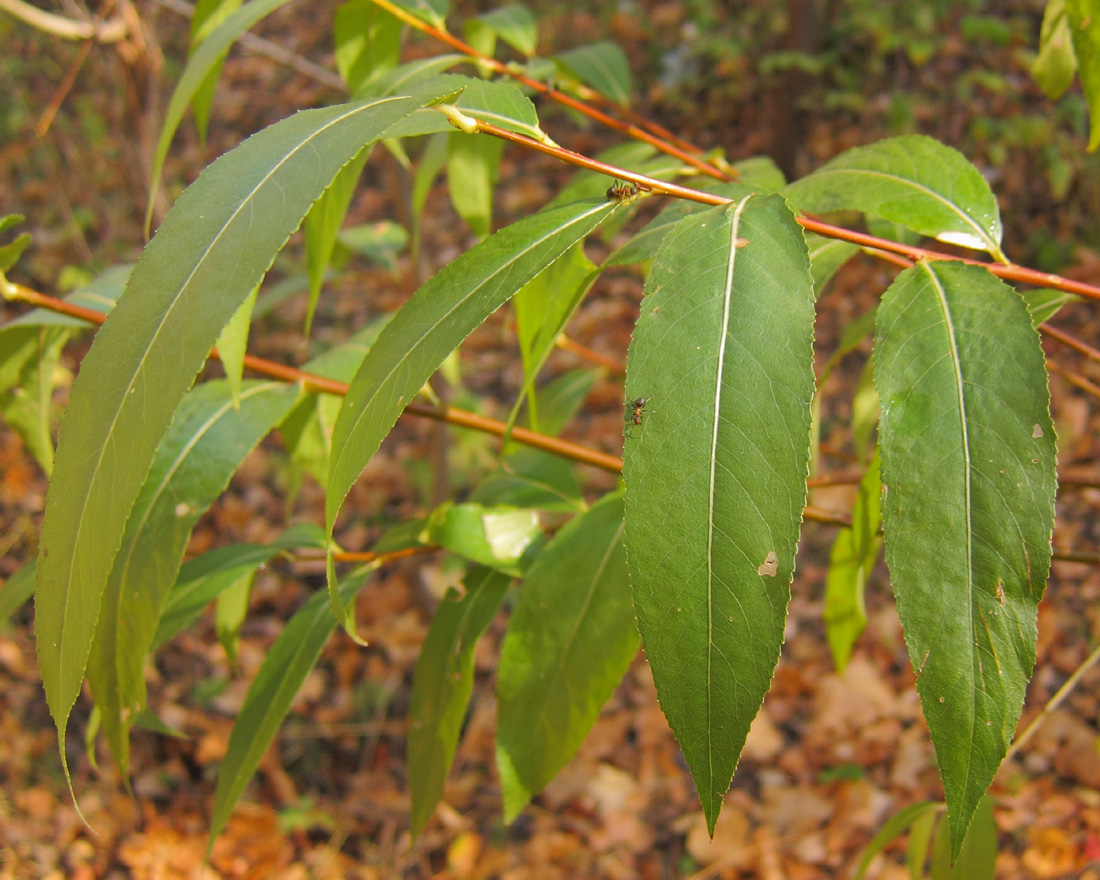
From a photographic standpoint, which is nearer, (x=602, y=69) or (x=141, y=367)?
(x=141, y=367)

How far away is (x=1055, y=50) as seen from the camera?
0.88 meters

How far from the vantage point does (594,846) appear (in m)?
2.19

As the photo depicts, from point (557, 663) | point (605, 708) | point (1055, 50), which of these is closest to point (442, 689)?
point (557, 663)

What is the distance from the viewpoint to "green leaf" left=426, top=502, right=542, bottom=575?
0.90 m

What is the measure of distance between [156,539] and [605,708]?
208 centimetres

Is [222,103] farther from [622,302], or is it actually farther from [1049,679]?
[1049,679]

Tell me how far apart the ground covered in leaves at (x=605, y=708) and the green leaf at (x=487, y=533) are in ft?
1.89

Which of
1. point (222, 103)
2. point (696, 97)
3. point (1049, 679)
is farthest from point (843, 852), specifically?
point (222, 103)

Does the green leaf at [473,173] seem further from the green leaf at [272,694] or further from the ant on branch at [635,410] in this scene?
the ant on branch at [635,410]

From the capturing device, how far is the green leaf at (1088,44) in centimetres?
66

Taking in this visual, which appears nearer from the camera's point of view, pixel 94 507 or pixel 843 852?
pixel 94 507

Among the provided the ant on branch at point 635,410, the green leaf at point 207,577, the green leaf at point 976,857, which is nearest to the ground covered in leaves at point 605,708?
the green leaf at point 207,577

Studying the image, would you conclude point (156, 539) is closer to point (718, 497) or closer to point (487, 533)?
point (487, 533)

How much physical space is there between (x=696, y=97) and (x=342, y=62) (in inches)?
140
